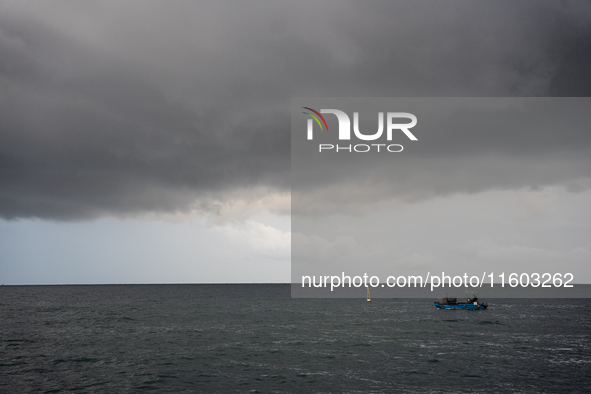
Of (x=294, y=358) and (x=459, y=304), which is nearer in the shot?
(x=294, y=358)

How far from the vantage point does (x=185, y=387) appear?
35750 millimetres

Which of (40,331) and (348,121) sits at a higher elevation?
(348,121)

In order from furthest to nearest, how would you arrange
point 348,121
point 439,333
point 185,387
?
point 439,333 → point 348,121 → point 185,387

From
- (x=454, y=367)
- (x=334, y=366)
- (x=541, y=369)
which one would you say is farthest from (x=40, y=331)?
(x=541, y=369)

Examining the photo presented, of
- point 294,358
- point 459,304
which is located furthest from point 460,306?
point 294,358

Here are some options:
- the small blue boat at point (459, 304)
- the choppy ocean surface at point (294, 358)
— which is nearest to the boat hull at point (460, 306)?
the small blue boat at point (459, 304)

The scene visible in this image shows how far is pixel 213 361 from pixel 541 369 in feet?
122

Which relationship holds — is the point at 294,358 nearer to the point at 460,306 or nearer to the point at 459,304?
the point at 460,306

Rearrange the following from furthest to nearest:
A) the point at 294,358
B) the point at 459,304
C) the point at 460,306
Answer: the point at 459,304
the point at 460,306
the point at 294,358

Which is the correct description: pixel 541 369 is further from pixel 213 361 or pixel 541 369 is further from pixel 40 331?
pixel 40 331

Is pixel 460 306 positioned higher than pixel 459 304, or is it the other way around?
pixel 459 304

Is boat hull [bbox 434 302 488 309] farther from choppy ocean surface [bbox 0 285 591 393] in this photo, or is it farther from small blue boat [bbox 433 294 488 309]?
choppy ocean surface [bbox 0 285 591 393]

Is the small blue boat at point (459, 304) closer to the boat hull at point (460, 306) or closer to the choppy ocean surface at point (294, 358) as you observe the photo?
the boat hull at point (460, 306)

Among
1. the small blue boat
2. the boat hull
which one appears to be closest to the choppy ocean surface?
the boat hull
